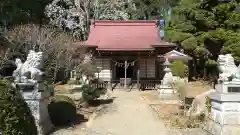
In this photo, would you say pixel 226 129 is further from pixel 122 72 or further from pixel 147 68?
pixel 122 72

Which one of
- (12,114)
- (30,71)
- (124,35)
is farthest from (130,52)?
(12,114)

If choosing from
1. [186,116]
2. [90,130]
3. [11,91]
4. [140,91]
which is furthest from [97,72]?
[11,91]

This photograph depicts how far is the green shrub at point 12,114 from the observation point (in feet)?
24.8

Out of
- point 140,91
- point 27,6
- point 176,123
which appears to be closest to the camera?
point 176,123

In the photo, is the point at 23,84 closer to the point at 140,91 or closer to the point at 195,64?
the point at 140,91

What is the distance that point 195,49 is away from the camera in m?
24.5

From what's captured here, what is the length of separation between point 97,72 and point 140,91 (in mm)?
4044

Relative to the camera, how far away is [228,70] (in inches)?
370

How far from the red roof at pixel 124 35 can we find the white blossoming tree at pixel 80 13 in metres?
6.47

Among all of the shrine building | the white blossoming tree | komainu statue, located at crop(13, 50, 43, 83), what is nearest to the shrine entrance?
the shrine building

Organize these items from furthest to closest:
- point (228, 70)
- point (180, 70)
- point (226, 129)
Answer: point (180, 70), point (228, 70), point (226, 129)

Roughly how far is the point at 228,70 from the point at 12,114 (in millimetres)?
6007

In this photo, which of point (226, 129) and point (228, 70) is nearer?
point (226, 129)

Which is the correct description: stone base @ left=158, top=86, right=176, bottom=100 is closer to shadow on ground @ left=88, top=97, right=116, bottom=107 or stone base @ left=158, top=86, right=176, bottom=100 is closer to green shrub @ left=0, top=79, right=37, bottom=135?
shadow on ground @ left=88, top=97, right=116, bottom=107
